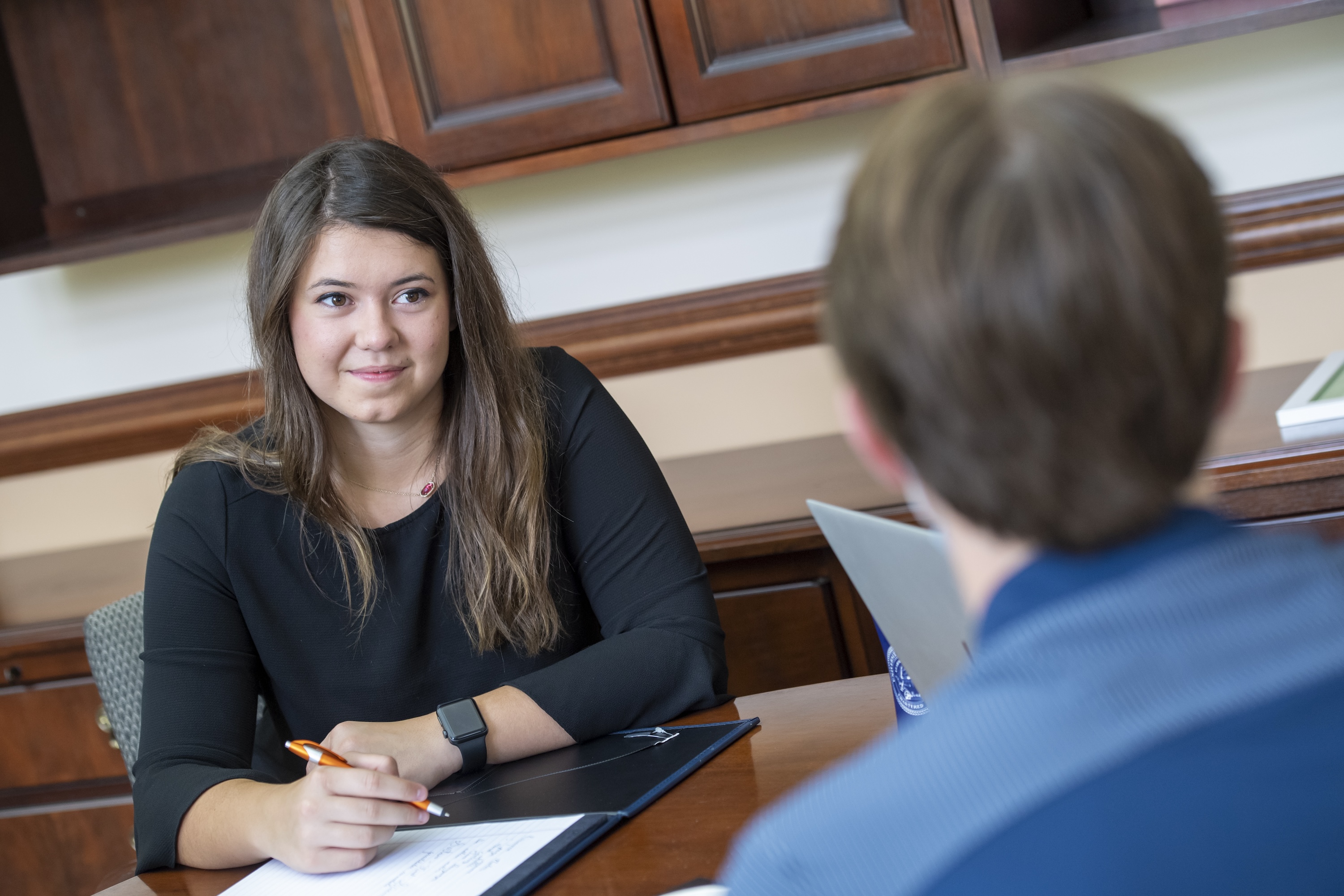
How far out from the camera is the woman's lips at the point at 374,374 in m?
1.42

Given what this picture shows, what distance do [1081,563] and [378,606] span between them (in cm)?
107

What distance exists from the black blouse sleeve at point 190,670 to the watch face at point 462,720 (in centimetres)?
21

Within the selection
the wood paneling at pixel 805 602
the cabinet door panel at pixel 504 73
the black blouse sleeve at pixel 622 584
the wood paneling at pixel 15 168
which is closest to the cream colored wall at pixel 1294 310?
the wood paneling at pixel 805 602

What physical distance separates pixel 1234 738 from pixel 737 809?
58 cm

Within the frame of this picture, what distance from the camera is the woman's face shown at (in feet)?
4.59

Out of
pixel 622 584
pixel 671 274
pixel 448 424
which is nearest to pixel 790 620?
pixel 622 584

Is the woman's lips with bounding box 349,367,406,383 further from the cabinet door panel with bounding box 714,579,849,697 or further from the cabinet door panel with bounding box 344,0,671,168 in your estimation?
the cabinet door panel with bounding box 344,0,671,168

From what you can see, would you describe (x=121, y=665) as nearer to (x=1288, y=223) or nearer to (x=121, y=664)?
(x=121, y=664)

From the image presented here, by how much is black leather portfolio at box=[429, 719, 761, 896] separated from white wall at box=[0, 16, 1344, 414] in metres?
0.79

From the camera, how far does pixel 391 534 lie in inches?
57.1

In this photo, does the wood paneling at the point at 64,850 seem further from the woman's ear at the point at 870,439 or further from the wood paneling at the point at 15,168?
the woman's ear at the point at 870,439

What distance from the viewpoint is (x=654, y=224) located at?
7.59ft

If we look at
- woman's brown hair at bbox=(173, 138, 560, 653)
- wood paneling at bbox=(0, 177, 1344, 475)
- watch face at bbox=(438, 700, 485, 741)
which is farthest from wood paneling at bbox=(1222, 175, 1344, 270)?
watch face at bbox=(438, 700, 485, 741)

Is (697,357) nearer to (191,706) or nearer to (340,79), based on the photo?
(340,79)
